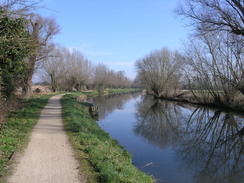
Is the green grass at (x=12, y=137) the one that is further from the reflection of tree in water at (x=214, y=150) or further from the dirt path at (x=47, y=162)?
the reflection of tree in water at (x=214, y=150)

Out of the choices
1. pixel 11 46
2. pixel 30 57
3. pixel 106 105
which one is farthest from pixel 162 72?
pixel 11 46

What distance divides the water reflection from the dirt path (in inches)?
174

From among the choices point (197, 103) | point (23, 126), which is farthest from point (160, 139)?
point (197, 103)

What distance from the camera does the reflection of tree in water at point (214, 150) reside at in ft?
24.5

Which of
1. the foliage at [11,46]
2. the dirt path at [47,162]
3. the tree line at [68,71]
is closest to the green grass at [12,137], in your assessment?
the dirt path at [47,162]

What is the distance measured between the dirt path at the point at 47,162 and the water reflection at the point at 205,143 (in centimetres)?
442

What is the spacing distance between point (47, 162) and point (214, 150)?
7922 mm

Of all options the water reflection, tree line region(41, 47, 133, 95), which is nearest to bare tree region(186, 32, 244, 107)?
the water reflection

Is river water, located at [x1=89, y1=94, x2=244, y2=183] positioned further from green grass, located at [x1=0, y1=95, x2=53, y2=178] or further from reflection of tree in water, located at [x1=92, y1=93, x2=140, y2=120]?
reflection of tree in water, located at [x1=92, y1=93, x2=140, y2=120]

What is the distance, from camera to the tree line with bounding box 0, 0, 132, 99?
21.7 feet

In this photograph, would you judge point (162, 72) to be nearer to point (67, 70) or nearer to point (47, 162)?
point (67, 70)

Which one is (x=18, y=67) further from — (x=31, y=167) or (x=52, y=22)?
(x=52, y=22)

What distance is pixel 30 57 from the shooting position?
14766 millimetres

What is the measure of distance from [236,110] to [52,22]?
22.8 meters
